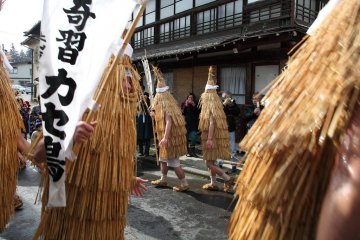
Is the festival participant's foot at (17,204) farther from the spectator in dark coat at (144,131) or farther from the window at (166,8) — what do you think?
the window at (166,8)

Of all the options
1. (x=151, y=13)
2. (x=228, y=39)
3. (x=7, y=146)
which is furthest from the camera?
(x=151, y=13)

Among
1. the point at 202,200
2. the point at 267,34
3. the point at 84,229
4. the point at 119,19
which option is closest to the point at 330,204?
the point at 119,19

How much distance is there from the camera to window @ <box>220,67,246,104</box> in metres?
11.3

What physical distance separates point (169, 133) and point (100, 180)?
4149 millimetres

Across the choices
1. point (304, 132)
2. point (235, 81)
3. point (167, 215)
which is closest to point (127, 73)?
point (304, 132)

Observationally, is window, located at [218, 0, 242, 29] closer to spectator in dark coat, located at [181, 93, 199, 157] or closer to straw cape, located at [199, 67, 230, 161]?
spectator in dark coat, located at [181, 93, 199, 157]

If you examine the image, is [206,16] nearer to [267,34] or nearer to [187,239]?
[267,34]

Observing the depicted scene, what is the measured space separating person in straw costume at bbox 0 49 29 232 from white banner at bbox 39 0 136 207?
137 cm

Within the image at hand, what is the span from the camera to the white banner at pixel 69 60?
192cm

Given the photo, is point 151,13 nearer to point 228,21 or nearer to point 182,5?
point 182,5

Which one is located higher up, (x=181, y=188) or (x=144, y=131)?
(x=144, y=131)

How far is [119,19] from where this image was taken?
6.56ft

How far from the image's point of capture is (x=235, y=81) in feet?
38.0

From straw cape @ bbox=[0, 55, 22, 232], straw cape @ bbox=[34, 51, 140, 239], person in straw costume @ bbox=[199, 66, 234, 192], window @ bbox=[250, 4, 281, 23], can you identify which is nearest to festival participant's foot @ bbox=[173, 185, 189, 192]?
person in straw costume @ bbox=[199, 66, 234, 192]
